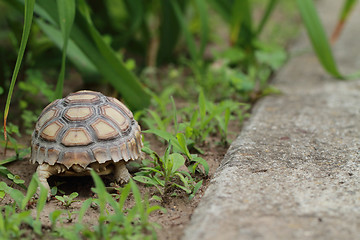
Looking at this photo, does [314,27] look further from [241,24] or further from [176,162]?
[176,162]

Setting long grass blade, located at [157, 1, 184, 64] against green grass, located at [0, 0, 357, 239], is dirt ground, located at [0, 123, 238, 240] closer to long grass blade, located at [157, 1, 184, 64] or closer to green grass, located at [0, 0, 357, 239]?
green grass, located at [0, 0, 357, 239]

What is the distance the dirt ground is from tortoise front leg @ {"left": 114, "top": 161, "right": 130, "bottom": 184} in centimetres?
7

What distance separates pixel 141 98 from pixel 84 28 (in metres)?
0.48

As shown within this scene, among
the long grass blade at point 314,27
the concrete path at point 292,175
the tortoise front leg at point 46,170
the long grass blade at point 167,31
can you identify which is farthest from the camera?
the long grass blade at point 167,31

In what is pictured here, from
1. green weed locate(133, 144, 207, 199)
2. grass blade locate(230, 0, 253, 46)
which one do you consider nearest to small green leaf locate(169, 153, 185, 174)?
green weed locate(133, 144, 207, 199)

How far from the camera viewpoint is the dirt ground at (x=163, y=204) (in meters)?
1.51

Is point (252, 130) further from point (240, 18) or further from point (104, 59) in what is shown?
point (240, 18)

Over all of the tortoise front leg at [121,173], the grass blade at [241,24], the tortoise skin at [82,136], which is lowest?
the tortoise front leg at [121,173]

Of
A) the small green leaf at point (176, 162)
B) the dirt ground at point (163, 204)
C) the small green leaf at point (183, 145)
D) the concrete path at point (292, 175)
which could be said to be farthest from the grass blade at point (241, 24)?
the small green leaf at point (176, 162)

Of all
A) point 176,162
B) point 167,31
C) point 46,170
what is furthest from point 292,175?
point 167,31

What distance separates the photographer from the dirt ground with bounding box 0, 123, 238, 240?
4.96 feet

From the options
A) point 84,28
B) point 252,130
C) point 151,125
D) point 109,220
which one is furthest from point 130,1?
point 109,220

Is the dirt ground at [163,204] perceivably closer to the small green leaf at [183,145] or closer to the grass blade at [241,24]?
the small green leaf at [183,145]

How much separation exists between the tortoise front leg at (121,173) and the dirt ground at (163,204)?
0.23 feet
